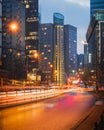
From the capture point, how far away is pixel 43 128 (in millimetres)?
18250

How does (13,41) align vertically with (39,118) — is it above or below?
above

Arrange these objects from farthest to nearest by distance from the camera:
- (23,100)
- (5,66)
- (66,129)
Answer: (5,66) → (23,100) → (66,129)

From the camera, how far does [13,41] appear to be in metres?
146

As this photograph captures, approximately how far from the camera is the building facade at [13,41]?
125 metres

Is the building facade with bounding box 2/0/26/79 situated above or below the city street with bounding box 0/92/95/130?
above

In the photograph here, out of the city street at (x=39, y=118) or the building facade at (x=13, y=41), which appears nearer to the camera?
the city street at (x=39, y=118)

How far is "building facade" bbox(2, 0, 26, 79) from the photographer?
12462 centimetres

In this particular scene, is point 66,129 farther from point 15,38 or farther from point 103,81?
point 15,38

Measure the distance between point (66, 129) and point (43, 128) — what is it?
108 cm

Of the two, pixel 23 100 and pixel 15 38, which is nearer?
pixel 23 100

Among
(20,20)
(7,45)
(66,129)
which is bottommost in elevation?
(66,129)

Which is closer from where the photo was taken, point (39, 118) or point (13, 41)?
point (39, 118)

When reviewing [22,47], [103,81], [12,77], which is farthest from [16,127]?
[22,47]

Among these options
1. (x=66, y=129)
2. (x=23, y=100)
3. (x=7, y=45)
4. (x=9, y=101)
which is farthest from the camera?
(x=7, y=45)
